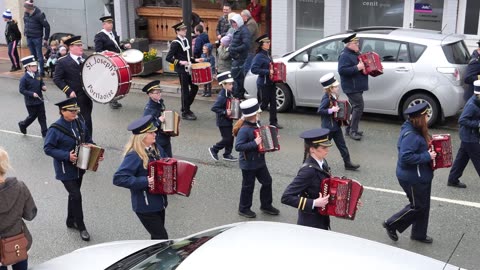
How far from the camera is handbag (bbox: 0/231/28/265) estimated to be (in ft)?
19.6

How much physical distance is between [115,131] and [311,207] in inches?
290

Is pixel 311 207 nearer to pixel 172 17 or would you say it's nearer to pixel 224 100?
pixel 224 100

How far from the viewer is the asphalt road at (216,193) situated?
26.5 ft

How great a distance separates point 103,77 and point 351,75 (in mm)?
4234

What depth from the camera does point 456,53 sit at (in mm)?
12461

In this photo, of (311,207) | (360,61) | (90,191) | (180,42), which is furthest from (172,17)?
(311,207)

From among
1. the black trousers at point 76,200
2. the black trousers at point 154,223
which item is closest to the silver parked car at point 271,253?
the black trousers at point 154,223

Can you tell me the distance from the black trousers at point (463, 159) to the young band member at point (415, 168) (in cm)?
178

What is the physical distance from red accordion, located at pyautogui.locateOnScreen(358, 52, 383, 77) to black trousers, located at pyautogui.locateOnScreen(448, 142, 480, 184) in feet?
8.90

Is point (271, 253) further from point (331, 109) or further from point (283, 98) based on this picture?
point (283, 98)

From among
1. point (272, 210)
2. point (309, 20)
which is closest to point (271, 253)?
point (272, 210)

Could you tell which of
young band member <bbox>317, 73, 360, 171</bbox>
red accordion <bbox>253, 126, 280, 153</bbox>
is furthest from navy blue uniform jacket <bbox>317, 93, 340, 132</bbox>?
red accordion <bbox>253, 126, 280, 153</bbox>

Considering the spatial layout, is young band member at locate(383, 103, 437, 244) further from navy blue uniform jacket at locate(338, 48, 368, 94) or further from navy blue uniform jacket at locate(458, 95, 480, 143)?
navy blue uniform jacket at locate(338, 48, 368, 94)

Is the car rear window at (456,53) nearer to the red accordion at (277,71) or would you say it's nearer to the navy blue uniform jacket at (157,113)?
the red accordion at (277,71)
